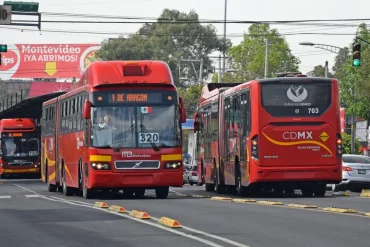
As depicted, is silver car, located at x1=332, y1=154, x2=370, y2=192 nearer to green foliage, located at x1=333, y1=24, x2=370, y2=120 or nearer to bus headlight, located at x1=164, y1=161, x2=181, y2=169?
bus headlight, located at x1=164, y1=161, x2=181, y2=169

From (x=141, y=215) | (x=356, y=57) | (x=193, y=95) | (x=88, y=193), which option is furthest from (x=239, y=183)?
(x=193, y=95)

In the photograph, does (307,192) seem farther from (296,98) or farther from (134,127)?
(134,127)

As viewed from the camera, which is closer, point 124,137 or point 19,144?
point 124,137

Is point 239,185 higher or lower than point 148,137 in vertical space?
lower

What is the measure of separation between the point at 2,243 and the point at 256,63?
93797mm

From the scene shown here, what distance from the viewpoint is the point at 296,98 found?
30.9 meters

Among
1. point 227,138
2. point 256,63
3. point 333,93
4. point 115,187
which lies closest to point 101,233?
point 115,187

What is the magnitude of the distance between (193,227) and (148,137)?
39.2 ft

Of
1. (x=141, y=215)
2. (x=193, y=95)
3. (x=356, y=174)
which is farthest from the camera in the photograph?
(x=193, y=95)

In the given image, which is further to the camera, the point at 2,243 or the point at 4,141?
the point at 4,141

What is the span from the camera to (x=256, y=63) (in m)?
109

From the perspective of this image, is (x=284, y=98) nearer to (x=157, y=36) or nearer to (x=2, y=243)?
(x=2, y=243)

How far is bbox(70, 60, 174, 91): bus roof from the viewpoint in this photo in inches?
1208

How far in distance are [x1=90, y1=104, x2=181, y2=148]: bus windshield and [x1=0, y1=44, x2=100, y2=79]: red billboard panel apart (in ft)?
365
